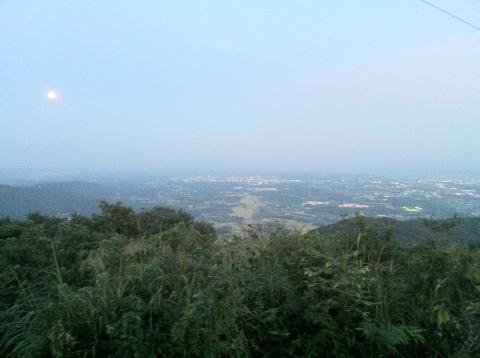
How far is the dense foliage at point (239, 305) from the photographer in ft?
7.55

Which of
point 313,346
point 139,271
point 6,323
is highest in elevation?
point 139,271

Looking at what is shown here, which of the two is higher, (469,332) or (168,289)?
(168,289)

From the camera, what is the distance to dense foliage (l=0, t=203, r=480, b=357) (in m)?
2.30

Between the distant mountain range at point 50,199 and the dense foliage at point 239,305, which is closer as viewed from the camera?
the dense foliage at point 239,305

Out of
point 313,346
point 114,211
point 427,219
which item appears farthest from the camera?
point 114,211

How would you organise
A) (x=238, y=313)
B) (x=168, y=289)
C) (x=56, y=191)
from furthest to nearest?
1. (x=56, y=191)
2. (x=168, y=289)
3. (x=238, y=313)

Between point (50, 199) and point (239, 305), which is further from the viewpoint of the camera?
point (50, 199)

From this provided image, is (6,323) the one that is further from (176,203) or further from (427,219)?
(176,203)

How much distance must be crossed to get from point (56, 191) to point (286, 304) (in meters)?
13.2

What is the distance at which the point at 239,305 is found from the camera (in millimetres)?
2629

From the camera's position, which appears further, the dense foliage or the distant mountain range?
the distant mountain range

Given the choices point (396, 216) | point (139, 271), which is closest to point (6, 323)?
point (139, 271)

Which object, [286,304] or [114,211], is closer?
[286,304]

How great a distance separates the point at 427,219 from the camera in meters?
4.57
